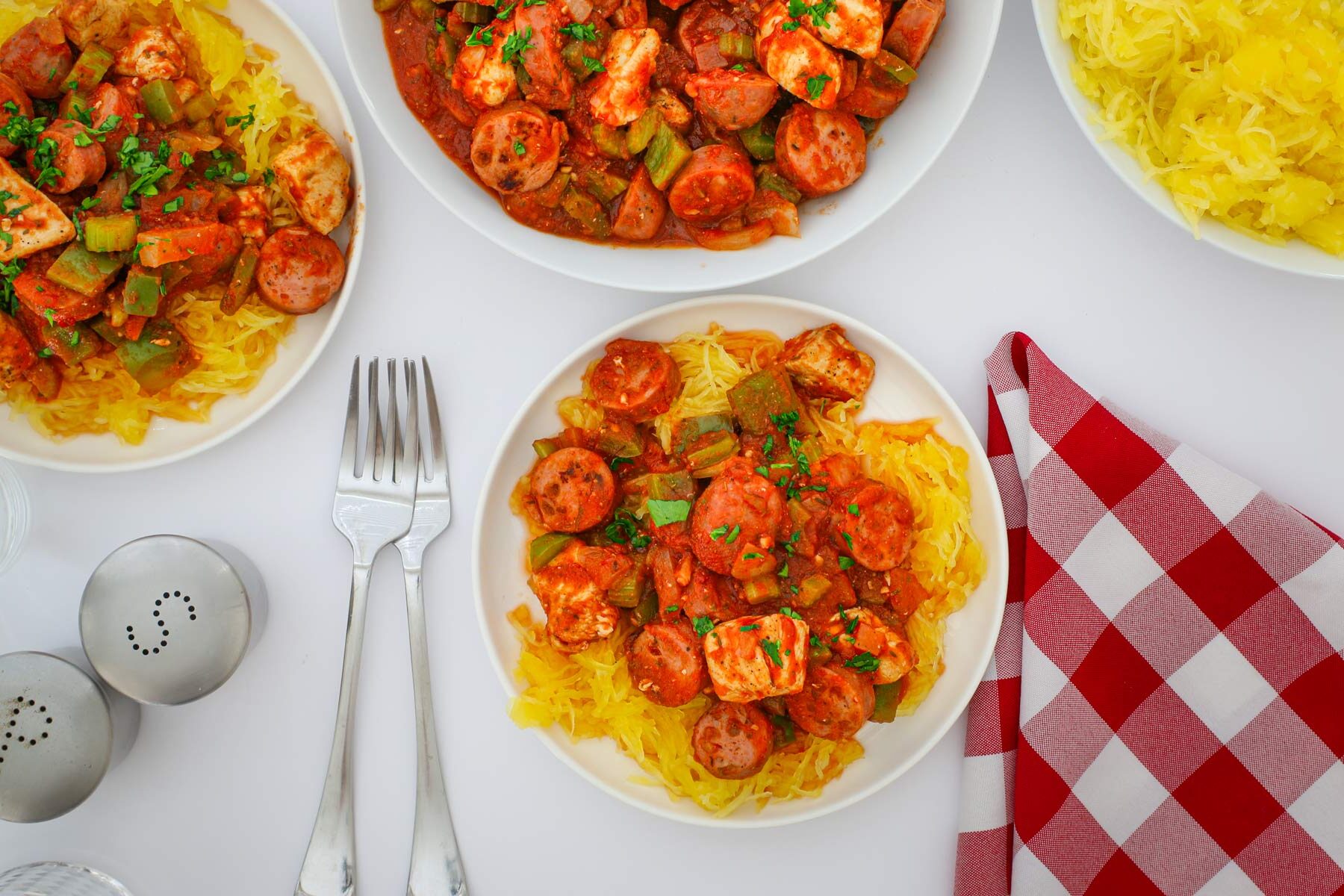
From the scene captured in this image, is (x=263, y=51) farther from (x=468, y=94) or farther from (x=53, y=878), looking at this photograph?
(x=53, y=878)

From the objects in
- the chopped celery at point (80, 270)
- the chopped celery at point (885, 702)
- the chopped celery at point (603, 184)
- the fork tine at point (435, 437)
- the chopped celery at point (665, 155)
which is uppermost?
the chopped celery at point (665, 155)

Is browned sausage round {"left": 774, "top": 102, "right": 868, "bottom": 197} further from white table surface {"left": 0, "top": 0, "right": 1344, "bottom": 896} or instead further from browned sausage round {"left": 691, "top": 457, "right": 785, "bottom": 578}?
browned sausage round {"left": 691, "top": 457, "right": 785, "bottom": 578}

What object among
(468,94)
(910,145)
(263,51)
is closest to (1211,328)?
(910,145)

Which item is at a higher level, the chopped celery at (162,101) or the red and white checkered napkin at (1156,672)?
the chopped celery at (162,101)

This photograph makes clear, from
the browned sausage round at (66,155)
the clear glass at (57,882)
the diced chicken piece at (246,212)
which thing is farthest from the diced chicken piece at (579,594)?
the clear glass at (57,882)

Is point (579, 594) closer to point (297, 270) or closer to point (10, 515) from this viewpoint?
point (297, 270)

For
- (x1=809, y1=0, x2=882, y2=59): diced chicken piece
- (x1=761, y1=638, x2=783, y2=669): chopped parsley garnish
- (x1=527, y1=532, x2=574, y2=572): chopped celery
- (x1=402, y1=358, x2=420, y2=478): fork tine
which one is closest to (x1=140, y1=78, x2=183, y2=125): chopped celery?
(x1=402, y1=358, x2=420, y2=478): fork tine

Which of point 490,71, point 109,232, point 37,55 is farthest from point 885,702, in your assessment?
point 37,55

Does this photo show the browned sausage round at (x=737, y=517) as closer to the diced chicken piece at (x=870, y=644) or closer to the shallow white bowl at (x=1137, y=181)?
the diced chicken piece at (x=870, y=644)
